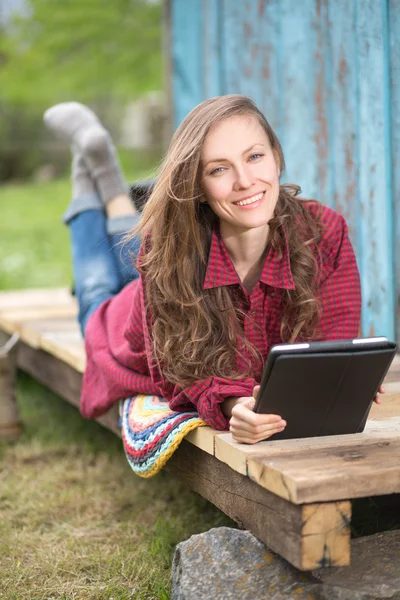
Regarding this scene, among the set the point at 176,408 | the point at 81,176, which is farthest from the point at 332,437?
the point at 81,176

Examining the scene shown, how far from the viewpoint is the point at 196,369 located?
7.57 feet

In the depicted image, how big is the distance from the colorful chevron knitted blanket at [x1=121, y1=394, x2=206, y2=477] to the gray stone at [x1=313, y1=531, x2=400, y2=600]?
515mm

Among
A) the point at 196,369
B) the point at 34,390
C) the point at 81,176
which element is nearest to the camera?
the point at 196,369

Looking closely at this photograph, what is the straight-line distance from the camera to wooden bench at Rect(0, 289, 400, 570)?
5.86ft

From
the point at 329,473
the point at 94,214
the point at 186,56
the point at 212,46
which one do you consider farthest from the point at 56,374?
the point at 329,473

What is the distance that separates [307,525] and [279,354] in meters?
0.36

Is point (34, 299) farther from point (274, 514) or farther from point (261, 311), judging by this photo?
point (274, 514)

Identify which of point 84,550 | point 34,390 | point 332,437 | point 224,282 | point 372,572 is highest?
point 224,282

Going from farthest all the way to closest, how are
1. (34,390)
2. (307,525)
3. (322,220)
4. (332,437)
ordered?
(34,390) < (322,220) < (332,437) < (307,525)

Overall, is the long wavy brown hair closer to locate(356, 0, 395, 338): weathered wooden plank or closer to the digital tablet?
the digital tablet

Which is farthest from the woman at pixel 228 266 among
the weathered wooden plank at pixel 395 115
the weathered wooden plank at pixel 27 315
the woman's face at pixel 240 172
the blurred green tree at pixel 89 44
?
the blurred green tree at pixel 89 44

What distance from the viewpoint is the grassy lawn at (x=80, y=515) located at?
2.43m

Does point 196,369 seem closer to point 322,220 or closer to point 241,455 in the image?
point 241,455

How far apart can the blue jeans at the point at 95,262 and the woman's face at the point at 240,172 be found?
1.24 metres
